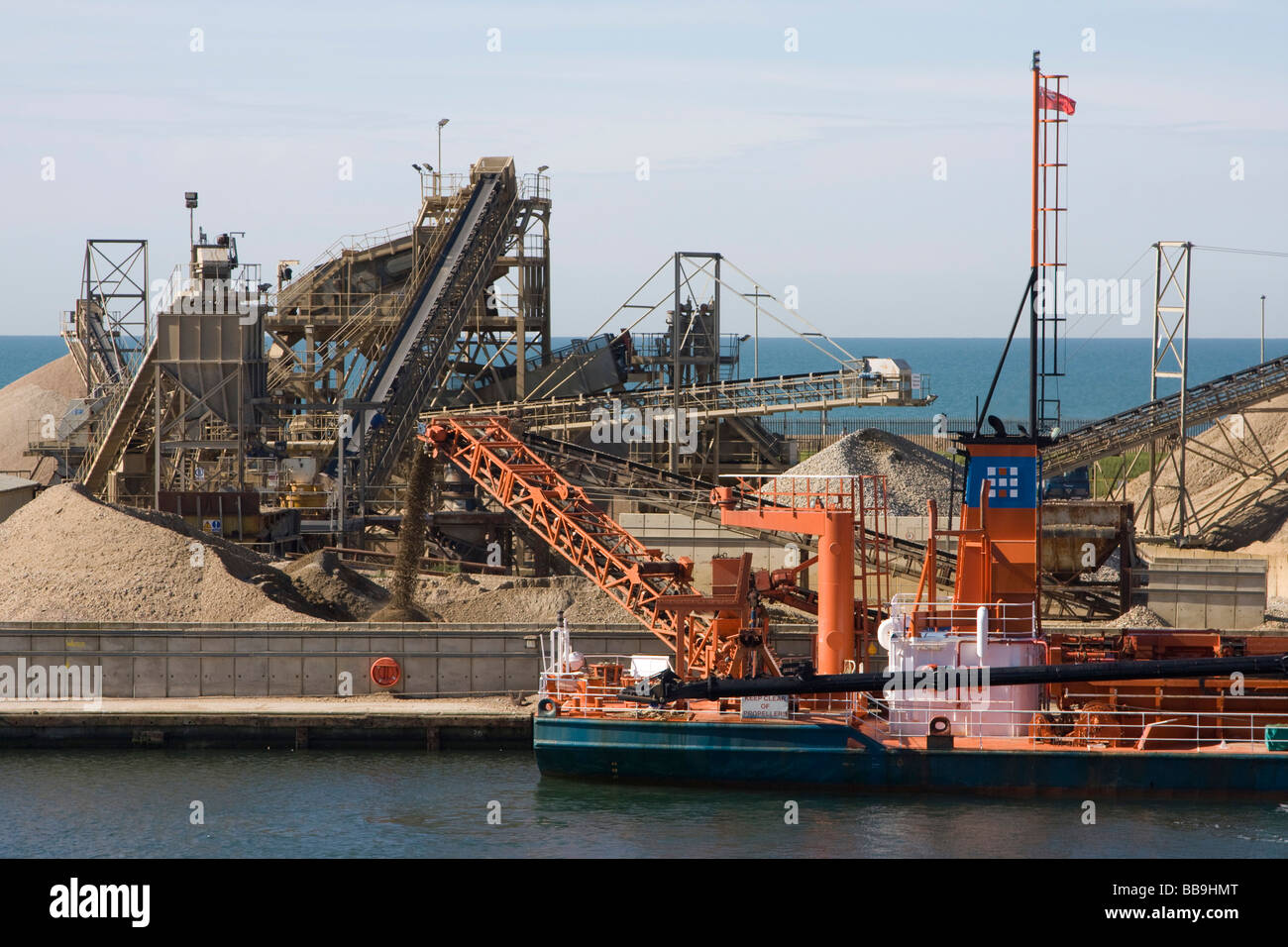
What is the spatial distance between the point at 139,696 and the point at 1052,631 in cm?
2034

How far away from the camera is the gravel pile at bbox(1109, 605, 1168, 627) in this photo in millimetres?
37594

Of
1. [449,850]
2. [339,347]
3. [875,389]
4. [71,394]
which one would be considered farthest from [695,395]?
[71,394]

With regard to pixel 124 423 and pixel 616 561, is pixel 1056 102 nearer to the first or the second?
pixel 616 561

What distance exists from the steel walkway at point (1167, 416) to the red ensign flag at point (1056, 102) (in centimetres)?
2014

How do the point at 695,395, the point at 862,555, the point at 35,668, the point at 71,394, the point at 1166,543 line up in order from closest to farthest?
the point at 862,555, the point at 35,668, the point at 1166,543, the point at 695,395, the point at 71,394

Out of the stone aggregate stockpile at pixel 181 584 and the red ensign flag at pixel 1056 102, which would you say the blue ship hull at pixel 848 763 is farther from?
the red ensign flag at pixel 1056 102

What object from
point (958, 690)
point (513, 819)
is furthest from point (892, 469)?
point (513, 819)

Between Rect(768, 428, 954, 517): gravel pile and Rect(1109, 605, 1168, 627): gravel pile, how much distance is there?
1046cm

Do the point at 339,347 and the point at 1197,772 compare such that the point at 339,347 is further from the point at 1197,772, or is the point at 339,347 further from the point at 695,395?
the point at 1197,772

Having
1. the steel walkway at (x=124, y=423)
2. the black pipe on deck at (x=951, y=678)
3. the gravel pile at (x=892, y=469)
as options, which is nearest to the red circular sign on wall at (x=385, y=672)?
the black pipe on deck at (x=951, y=678)

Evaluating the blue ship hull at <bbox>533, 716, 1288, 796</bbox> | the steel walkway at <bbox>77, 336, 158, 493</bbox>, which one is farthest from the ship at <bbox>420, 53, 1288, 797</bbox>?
the steel walkway at <bbox>77, 336, 158, 493</bbox>

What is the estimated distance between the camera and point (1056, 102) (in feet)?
106

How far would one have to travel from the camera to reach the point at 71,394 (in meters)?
85.7

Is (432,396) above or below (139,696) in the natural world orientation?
above
